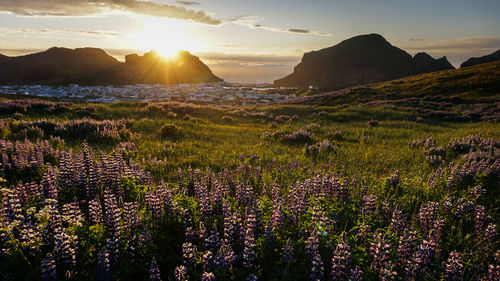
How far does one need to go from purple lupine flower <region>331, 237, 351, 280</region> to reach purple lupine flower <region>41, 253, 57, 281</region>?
2.92 meters

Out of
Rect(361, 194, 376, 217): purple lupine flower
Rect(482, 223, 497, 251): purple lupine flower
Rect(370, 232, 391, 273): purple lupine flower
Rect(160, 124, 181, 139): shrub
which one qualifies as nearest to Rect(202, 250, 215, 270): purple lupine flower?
Rect(370, 232, 391, 273): purple lupine flower

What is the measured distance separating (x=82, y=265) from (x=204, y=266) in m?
1.55

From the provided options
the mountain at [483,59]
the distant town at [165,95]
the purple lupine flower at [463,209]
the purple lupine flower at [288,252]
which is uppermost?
the mountain at [483,59]

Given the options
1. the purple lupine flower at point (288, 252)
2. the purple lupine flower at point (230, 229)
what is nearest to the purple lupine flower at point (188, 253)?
the purple lupine flower at point (230, 229)

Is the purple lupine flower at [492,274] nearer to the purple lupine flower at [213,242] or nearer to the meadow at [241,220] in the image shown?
the meadow at [241,220]

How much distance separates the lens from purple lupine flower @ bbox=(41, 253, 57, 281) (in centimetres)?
250

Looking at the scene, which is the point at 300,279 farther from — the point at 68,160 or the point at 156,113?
the point at 156,113

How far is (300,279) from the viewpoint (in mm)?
2986

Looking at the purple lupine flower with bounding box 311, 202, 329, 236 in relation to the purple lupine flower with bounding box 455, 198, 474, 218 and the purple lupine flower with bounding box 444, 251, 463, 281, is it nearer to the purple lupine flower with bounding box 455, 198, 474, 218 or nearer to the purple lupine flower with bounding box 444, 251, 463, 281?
the purple lupine flower with bounding box 444, 251, 463, 281

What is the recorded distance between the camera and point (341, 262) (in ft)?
9.11

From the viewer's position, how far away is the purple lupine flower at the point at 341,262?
8.65 feet

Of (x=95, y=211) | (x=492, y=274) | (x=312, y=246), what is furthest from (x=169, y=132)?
(x=492, y=274)

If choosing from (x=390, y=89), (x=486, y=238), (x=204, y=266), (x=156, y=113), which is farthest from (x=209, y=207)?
(x=390, y=89)

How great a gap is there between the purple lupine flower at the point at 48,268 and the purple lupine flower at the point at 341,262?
2.92 m
